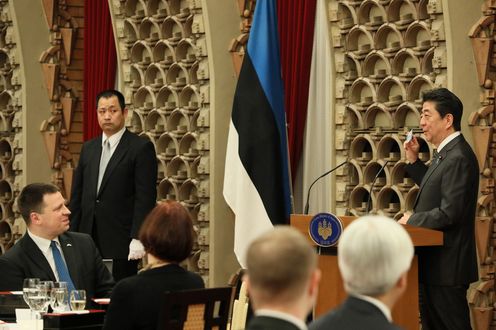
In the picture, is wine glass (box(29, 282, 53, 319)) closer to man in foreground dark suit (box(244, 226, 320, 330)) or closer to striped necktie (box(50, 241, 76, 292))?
striped necktie (box(50, 241, 76, 292))

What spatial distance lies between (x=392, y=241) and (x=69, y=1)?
7084 mm

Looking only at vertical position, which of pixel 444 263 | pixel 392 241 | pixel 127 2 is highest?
pixel 127 2

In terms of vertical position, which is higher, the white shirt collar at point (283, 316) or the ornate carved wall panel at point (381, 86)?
the ornate carved wall panel at point (381, 86)

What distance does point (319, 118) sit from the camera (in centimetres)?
700

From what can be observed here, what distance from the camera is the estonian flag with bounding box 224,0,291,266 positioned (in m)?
6.67

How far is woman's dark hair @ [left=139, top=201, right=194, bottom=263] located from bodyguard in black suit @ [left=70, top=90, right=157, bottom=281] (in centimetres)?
323

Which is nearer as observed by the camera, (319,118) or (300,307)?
(300,307)

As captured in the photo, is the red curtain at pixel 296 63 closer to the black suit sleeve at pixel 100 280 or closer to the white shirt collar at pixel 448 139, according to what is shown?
the white shirt collar at pixel 448 139

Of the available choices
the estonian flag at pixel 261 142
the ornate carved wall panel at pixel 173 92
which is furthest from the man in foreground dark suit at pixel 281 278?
the ornate carved wall panel at pixel 173 92

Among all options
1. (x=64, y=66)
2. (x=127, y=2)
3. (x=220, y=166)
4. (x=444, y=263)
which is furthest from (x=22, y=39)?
(x=444, y=263)

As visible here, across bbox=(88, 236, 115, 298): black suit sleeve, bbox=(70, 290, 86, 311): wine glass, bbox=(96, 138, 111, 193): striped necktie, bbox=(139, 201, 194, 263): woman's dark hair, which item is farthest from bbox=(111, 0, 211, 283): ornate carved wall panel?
bbox=(139, 201, 194, 263): woman's dark hair

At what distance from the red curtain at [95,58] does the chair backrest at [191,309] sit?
17.3ft

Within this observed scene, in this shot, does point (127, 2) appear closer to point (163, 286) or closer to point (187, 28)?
point (187, 28)

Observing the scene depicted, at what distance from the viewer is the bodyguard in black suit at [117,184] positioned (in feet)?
22.6
